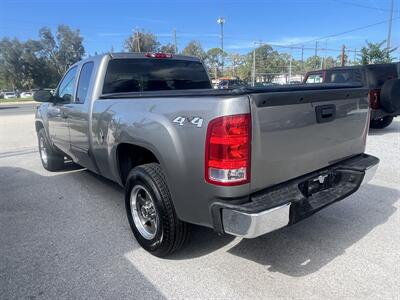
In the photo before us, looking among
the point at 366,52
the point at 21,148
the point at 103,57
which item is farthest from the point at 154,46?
the point at 103,57

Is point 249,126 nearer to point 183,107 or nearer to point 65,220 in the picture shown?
point 183,107

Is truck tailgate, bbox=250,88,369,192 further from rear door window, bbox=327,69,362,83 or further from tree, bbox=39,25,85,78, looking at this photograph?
tree, bbox=39,25,85,78

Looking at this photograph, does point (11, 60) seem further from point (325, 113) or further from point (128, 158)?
point (325, 113)

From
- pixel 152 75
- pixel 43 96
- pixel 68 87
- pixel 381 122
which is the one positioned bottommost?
pixel 381 122

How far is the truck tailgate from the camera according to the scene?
2.32 m

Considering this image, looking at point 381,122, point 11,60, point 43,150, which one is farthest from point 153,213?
point 11,60

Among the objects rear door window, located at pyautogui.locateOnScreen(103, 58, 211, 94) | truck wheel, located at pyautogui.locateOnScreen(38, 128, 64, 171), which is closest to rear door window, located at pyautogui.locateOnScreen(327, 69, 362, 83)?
rear door window, located at pyautogui.locateOnScreen(103, 58, 211, 94)

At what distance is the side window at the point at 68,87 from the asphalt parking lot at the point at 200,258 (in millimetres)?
1494

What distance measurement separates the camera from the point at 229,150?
223cm

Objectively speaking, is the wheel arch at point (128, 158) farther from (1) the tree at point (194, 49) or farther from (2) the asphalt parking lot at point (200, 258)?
(1) the tree at point (194, 49)

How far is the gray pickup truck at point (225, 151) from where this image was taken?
2262 mm

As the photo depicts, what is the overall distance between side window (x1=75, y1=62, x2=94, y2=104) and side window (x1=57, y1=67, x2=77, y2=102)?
0.26 m

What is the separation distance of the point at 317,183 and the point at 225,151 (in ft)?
3.59

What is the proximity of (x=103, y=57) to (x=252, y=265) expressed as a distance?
2.88 m
